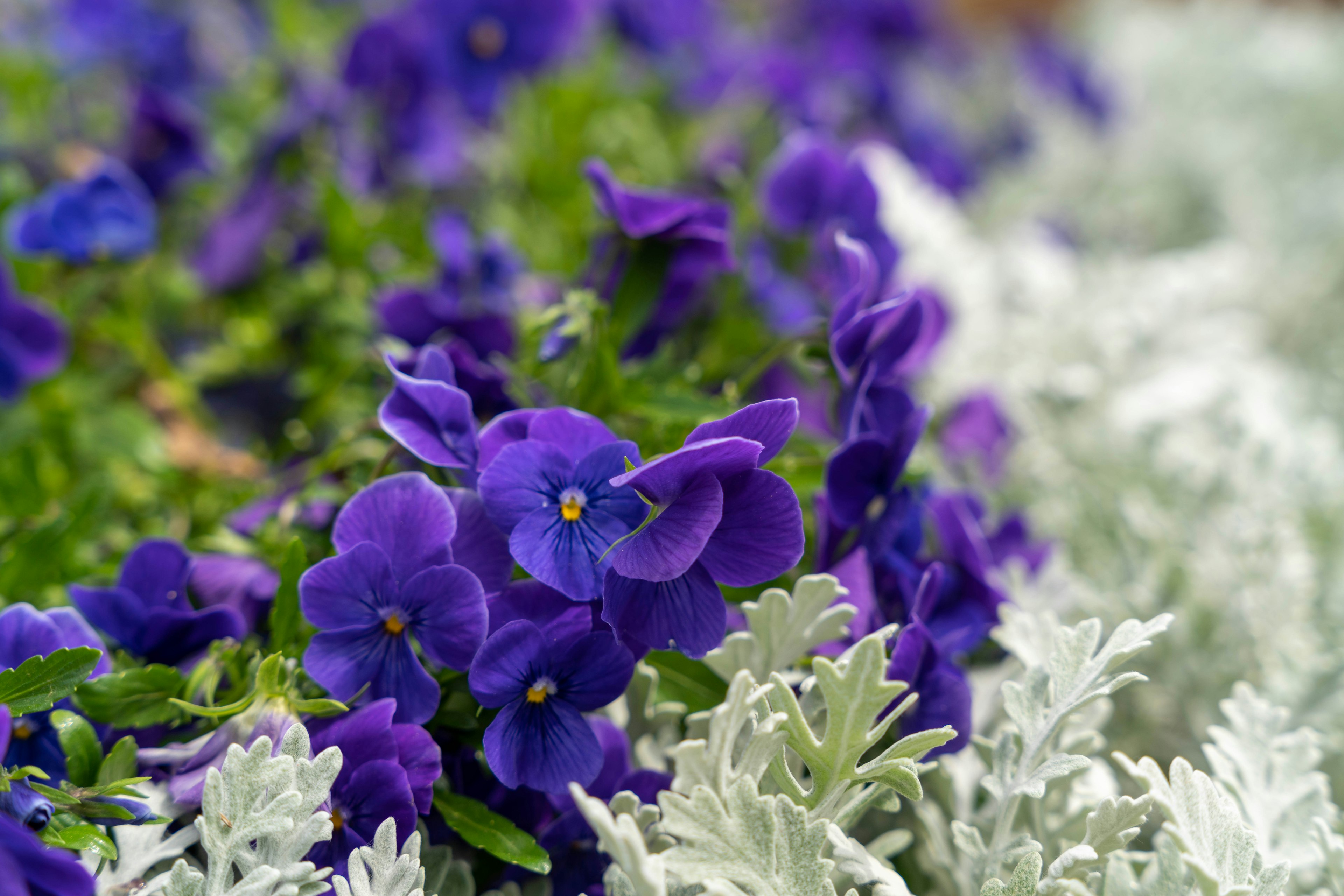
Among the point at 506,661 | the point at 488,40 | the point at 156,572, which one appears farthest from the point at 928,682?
the point at 488,40

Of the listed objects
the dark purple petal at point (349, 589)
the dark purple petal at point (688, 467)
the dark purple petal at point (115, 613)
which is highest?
the dark purple petal at point (688, 467)

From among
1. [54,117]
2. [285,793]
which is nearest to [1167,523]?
[285,793]

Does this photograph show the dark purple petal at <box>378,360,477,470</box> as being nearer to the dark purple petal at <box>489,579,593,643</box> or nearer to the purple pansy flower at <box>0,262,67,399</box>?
the dark purple petal at <box>489,579,593,643</box>

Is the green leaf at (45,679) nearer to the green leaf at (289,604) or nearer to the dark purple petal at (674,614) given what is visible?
the green leaf at (289,604)

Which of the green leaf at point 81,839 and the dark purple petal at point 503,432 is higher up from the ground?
the dark purple petal at point 503,432

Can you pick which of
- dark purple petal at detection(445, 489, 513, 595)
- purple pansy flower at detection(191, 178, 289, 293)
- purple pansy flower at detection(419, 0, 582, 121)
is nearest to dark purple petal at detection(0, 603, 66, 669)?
dark purple petal at detection(445, 489, 513, 595)

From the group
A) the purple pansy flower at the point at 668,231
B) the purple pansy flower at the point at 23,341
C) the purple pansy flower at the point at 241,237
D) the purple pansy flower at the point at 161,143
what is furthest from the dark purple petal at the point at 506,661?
the purple pansy flower at the point at 161,143

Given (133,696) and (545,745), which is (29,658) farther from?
(545,745)
